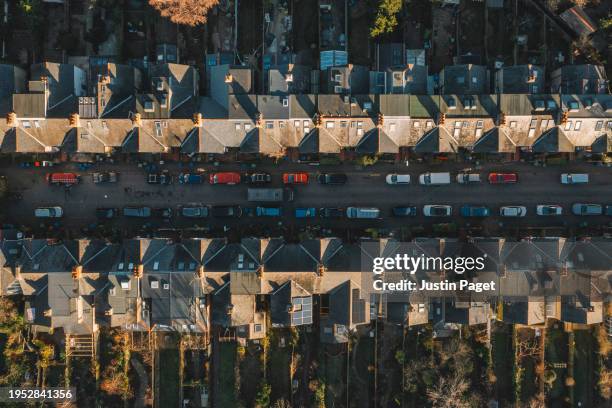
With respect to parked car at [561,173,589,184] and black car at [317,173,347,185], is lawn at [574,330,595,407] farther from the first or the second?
black car at [317,173,347,185]

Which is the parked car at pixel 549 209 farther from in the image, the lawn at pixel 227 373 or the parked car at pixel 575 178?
the lawn at pixel 227 373

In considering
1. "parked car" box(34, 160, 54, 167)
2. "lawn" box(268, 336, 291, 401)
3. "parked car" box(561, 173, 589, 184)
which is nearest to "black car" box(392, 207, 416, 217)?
"parked car" box(561, 173, 589, 184)

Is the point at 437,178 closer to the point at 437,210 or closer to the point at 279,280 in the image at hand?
the point at 437,210

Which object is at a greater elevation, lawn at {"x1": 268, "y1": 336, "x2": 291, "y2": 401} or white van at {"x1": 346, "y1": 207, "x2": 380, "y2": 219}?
white van at {"x1": 346, "y1": 207, "x2": 380, "y2": 219}

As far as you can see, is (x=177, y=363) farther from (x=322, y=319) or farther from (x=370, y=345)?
(x=370, y=345)

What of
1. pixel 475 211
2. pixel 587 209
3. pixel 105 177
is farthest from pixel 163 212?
pixel 587 209

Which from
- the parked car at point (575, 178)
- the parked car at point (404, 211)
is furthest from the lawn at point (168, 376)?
the parked car at point (575, 178)
